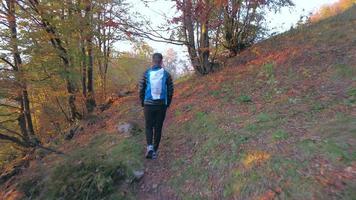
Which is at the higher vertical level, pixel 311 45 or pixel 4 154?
pixel 311 45

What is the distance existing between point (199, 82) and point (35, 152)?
5780 millimetres

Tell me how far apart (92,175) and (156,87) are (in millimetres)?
2127

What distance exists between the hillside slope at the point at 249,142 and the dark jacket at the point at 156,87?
1235 millimetres

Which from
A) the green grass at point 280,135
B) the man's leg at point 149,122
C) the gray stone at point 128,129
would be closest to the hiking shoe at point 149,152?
the man's leg at point 149,122

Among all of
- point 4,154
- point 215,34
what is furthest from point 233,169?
point 4,154

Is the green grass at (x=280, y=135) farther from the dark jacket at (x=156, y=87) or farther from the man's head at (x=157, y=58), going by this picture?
the man's head at (x=157, y=58)

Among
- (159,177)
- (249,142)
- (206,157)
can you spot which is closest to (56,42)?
(159,177)

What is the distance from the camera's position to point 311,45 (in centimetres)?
904

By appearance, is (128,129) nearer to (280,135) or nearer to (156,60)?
(156,60)

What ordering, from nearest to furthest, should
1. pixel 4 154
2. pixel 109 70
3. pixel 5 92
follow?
pixel 5 92 → pixel 4 154 → pixel 109 70

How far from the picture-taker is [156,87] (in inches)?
232

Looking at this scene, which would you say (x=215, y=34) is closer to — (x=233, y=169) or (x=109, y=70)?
(x=233, y=169)

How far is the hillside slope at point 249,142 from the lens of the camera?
4.48m

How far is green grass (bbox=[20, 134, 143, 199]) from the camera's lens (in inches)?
228
